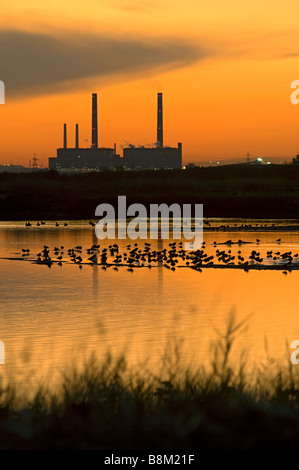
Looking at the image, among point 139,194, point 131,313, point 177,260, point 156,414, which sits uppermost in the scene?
point 139,194

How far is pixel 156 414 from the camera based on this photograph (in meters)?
9.41

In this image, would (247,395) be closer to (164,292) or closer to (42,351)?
(42,351)

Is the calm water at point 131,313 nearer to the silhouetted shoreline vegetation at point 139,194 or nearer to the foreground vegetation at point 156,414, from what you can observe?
the foreground vegetation at point 156,414

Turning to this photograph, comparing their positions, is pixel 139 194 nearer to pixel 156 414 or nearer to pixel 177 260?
pixel 177 260

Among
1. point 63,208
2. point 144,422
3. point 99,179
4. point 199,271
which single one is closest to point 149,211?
point 63,208

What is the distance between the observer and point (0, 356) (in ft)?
47.2

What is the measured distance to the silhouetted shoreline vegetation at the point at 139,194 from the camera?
8388 centimetres

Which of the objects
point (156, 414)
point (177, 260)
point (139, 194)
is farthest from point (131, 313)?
point (139, 194)

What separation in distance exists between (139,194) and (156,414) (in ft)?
307

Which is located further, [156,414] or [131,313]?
[131,313]

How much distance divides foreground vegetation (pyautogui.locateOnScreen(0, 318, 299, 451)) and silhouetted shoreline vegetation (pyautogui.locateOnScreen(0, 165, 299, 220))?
64376mm

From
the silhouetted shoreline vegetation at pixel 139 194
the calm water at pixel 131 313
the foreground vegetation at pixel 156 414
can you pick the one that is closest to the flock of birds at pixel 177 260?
the calm water at pixel 131 313

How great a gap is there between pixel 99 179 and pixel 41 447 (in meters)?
120

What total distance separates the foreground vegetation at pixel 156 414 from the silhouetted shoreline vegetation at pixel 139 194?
211ft
